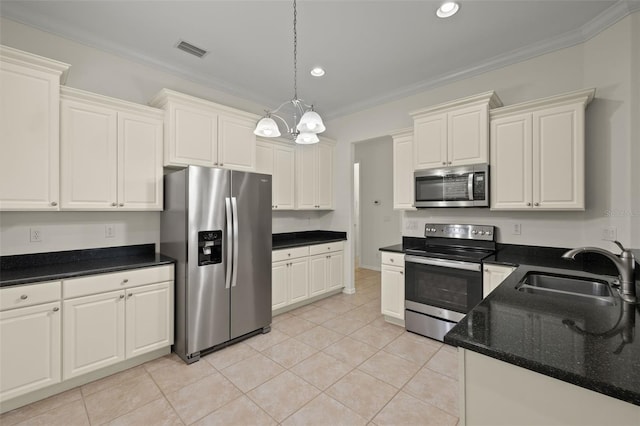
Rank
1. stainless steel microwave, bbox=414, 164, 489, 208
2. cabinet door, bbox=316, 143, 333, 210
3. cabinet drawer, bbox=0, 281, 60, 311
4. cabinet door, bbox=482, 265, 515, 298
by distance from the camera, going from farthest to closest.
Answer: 1. cabinet door, bbox=316, 143, 333, 210
2. stainless steel microwave, bbox=414, 164, 489, 208
3. cabinet door, bbox=482, 265, 515, 298
4. cabinet drawer, bbox=0, 281, 60, 311

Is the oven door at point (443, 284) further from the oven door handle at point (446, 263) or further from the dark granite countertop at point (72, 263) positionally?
the dark granite countertop at point (72, 263)

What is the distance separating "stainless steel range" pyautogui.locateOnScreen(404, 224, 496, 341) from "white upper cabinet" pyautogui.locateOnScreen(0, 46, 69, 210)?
11.0ft

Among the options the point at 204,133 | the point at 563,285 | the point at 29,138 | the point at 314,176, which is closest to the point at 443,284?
the point at 563,285

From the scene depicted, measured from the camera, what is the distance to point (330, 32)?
260 centimetres

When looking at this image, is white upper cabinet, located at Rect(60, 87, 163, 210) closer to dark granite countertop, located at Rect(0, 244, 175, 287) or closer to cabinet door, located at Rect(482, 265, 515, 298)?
dark granite countertop, located at Rect(0, 244, 175, 287)

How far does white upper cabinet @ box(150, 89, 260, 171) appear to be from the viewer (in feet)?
9.18

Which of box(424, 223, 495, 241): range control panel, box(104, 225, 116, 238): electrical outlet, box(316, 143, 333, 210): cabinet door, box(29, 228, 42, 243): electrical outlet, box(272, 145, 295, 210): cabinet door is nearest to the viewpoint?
box(29, 228, 42, 243): electrical outlet

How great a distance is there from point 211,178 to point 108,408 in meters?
1.89

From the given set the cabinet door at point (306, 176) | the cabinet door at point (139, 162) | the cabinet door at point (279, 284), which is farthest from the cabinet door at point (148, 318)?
the cabinet door at point (306, 176)

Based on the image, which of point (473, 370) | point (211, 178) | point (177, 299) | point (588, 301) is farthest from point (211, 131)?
point (588, 301)

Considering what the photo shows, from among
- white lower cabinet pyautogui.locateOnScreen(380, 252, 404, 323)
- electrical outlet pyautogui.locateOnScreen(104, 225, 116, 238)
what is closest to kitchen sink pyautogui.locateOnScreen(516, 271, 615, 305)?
white lower cabinet pyautogui.locateOnScreen(380, 252, 404, 323)

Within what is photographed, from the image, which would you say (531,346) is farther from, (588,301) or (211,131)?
(211,131)

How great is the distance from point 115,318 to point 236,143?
6.78ft

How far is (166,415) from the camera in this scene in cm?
188
